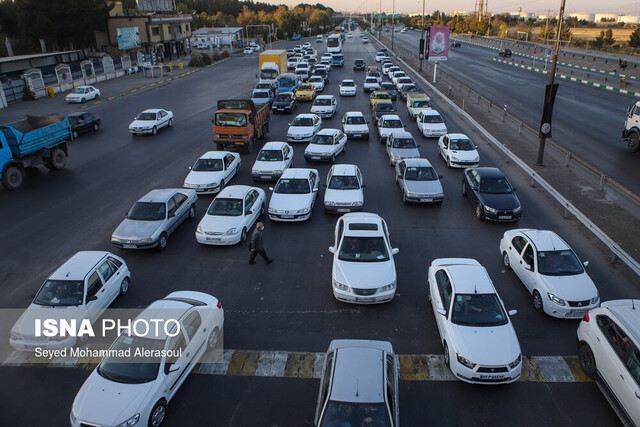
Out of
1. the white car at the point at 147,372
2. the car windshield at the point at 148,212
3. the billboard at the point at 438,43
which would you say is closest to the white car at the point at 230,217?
the car windshield at the point at 148,212

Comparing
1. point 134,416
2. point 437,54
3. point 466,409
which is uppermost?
point 437,54

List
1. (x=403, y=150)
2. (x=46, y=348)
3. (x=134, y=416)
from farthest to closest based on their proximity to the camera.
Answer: (x=403, y=150), (x=46, y=348), (x=134, y=416)

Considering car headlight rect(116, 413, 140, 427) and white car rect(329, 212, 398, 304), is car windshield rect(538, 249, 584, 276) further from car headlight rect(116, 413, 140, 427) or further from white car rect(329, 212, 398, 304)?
car headlight rect(116, 413, 140, 427)

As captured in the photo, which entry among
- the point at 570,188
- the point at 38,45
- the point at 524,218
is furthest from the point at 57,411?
the point at 38,45

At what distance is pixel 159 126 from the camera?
1109 inches

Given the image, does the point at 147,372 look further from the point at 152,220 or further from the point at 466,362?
the point at 152,220

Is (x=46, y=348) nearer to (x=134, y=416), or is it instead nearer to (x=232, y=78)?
(x=134, y=416)

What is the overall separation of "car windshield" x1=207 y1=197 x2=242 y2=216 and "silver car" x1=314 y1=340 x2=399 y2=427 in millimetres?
7783

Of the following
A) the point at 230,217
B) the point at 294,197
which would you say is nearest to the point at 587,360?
the point at 294,197

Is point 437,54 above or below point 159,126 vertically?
above

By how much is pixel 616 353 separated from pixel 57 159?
23.8 meters

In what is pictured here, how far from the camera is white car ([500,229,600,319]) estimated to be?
10086 millimetres

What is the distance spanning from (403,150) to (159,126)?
16.7 m

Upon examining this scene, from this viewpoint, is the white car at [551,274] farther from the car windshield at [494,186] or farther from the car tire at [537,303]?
the car windshield at [494,186]
